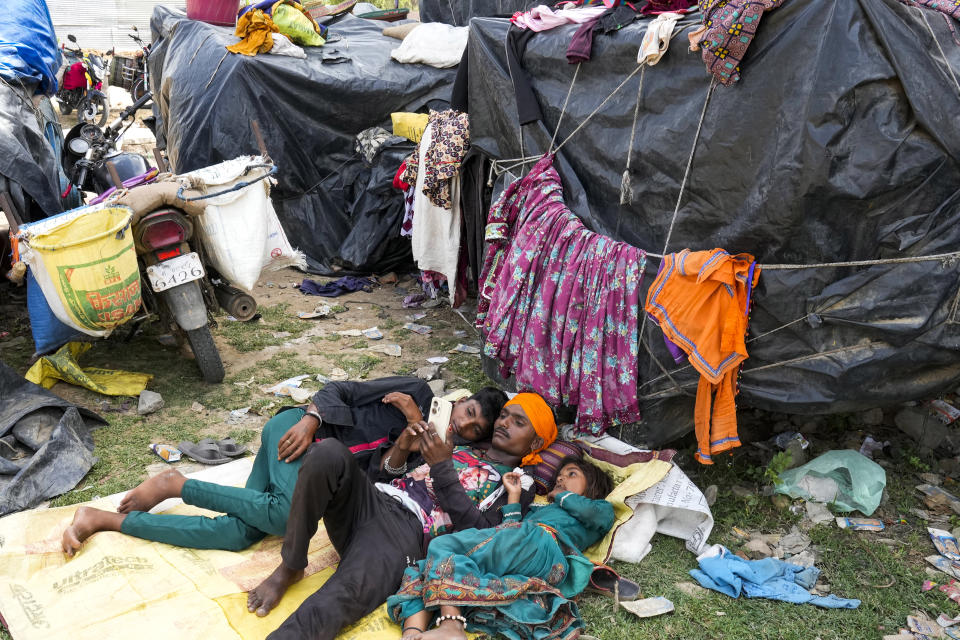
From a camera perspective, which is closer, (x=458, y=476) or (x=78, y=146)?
(x=458, y=476)

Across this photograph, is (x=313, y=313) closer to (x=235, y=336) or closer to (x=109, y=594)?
(x=235, y=336)

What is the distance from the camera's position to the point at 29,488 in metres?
3.26

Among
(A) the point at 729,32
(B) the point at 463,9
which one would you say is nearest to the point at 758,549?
(A) the point at 729,32

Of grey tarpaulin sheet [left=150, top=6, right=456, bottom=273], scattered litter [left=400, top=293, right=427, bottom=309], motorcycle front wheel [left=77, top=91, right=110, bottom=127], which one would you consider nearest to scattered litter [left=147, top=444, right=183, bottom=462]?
scattered litter [left=400, top=293, right=427, bottom=309]

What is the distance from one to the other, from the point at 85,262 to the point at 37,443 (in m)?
0.90

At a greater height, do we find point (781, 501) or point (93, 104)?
point (93, 104)

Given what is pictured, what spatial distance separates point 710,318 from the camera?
10.3ft

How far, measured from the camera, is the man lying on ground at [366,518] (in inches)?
100.0

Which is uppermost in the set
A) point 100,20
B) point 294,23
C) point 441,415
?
point 294,23

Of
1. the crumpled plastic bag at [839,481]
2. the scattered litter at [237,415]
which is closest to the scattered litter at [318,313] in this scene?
the scattered litter at [237,415]

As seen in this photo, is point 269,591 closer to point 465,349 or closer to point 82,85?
point 465,349

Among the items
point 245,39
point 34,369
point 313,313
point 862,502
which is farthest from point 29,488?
point 245,39

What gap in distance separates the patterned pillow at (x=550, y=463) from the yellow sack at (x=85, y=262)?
7.55ft

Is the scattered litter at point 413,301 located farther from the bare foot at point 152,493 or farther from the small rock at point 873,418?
the small rock at point 873,418
